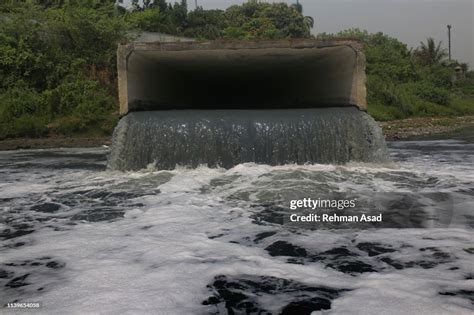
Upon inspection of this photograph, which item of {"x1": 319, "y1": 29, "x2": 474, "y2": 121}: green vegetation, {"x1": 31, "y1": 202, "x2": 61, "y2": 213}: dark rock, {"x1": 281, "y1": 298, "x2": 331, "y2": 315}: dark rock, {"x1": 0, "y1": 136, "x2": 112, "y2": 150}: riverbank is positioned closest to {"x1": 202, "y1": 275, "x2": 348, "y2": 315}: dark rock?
{"x1": 281, "y1": 298, "x2": 331, "y2": 315}: dark rock

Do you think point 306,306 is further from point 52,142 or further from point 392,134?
point 392,134

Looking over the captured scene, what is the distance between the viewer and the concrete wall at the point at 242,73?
6.73 metres

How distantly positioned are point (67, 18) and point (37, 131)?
244 inches

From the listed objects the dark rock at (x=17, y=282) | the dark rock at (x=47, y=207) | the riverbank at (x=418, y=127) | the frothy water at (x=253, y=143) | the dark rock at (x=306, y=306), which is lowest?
the riverbank at (x=418, y=127)

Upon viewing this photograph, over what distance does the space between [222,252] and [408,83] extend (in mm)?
25403

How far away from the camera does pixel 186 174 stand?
6426 millimetres

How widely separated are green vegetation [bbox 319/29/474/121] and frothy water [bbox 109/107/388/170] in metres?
11.5

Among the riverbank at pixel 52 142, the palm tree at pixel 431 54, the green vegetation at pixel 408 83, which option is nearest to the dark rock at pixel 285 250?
the riverbank at pixel 52 142

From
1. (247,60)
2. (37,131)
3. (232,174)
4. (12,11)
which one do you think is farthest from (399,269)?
(12,11)

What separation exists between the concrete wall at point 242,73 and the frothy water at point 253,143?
0.48 meters

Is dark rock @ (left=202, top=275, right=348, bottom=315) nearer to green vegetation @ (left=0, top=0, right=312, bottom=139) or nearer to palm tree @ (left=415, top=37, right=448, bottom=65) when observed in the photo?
green vegetation @ (left=0, top=0, right=312, bottom=139)

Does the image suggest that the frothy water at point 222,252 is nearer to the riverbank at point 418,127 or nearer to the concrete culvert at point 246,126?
the concrete culvert at point 246,126

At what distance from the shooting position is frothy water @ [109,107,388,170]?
6.79 meters

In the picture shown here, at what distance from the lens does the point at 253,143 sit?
684cm
